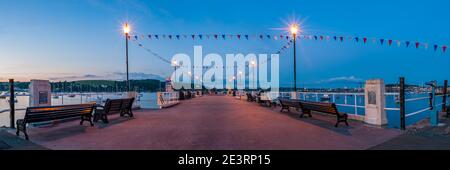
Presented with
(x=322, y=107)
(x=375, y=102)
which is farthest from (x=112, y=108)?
(x=375, y=102)

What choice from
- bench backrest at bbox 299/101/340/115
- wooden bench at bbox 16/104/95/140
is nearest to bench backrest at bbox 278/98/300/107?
bench backrest at bbox 299/101/340/115

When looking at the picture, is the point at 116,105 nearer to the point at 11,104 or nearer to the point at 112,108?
the point at 112,108

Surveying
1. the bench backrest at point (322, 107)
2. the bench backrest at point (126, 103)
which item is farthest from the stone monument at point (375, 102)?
the bench backrest at point (126, 103)

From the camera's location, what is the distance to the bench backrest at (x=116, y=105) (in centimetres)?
1098

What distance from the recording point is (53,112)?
838cm

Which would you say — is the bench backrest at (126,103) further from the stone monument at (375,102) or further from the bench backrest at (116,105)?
the stone monument at (375,102)

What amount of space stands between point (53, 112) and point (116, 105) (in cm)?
350
